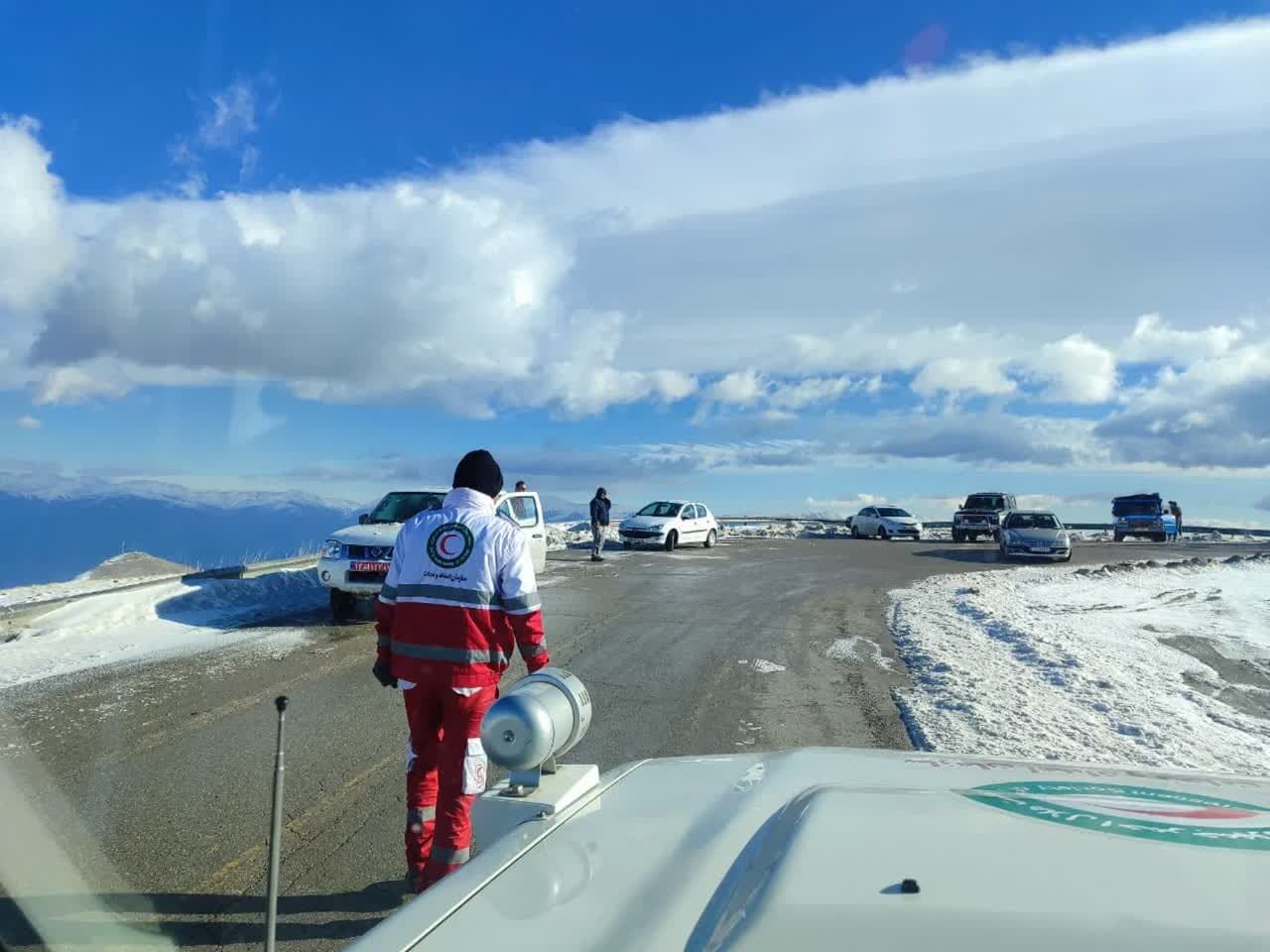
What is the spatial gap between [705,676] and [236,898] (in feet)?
20.0

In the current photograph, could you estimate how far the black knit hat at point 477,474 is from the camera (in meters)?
4.68

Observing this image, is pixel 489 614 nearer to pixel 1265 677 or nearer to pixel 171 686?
pixel 171 686

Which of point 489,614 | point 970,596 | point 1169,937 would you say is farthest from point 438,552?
point 970,596

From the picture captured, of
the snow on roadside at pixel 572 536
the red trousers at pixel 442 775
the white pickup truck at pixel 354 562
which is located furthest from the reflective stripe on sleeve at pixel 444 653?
the snow on roadside at pixel 572 536

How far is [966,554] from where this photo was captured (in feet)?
108

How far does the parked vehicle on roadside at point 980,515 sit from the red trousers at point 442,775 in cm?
4001

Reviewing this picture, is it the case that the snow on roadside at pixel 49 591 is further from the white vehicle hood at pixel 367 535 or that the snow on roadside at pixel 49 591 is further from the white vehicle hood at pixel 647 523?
the white vehicle hood at pixel 647 523

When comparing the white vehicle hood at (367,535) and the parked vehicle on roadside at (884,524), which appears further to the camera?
the parked vehicle on roadside at (884,524)

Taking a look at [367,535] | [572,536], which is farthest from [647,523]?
[367,535]

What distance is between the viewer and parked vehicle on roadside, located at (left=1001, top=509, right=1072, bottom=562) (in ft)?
96.8

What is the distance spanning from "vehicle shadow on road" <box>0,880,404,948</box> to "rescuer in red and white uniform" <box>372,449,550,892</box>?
14.0 inches

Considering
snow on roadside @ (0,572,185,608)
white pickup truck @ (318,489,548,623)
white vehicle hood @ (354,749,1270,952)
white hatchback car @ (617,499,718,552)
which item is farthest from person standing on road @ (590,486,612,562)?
white vehicle hood @ (354,749,1270,952)

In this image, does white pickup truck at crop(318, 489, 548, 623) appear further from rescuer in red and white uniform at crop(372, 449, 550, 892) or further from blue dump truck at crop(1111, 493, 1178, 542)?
blue dump truck at crop(1111, 493, 1178, 542)

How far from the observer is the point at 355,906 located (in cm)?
441
